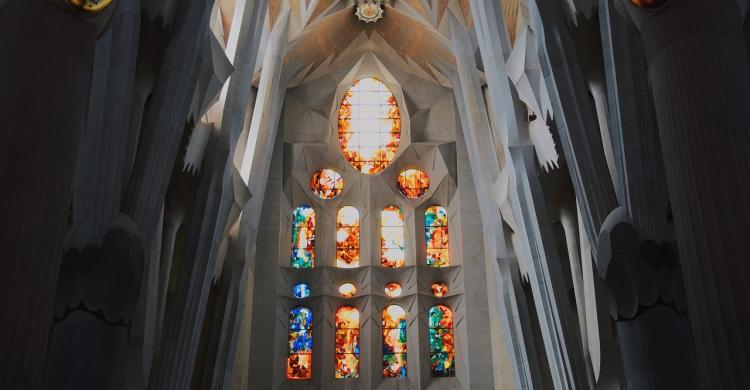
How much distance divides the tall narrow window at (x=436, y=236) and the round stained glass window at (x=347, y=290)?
7.26 feet

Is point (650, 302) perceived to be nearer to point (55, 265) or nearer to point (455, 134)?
point (55, 265)

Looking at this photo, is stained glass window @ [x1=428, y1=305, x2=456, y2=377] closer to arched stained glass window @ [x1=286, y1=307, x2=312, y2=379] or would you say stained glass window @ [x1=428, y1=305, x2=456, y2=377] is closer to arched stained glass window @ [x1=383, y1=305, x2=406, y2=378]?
arched stained glass window @ [x1=383, y1=305, x2=406, y2=378]

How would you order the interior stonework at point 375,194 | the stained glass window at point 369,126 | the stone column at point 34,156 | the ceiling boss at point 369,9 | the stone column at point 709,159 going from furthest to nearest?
the stained glass window at point 369,126 < the ceiling boss at point 369,9 < the interior stonework at point 375,194 < the stone column at point 709,159 < the stone column at point 34,156

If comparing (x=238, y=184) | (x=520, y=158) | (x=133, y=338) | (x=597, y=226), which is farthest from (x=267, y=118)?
(x=597, y=226)

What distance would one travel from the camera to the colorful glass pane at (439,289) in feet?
78.3

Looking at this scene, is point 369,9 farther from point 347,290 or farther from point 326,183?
point 347,290

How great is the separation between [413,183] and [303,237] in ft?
11.8

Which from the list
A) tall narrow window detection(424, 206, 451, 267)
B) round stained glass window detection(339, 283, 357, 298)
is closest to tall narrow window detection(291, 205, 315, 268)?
round stained glass window detection(339, 283, 357, 298)

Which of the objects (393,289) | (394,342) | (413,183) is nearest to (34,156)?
(394,342)

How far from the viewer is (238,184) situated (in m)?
19.1

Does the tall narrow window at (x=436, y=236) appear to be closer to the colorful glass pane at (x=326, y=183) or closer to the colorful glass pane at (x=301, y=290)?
the colorful glass pane at (x=326, y=183)

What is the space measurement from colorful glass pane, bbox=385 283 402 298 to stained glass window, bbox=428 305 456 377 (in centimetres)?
107

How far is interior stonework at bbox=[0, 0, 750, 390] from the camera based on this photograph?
7641mm

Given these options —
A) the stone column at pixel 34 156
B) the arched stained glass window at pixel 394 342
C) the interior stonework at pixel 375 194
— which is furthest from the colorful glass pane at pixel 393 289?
the stone column at pixel 34 156
